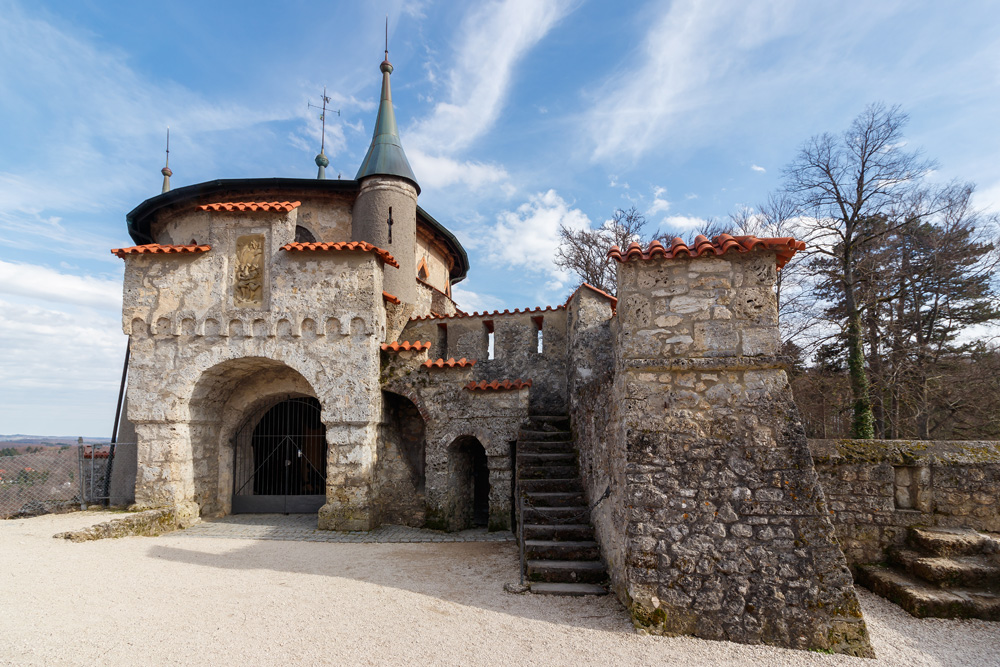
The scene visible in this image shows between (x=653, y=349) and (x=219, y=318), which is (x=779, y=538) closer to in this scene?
(x=653, y=349)

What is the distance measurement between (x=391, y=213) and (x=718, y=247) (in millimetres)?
9022

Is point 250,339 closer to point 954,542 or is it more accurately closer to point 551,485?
point 551,485

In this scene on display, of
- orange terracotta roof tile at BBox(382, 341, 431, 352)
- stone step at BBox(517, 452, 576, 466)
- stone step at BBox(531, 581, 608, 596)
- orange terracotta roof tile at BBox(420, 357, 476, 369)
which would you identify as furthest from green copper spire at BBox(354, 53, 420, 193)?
stone step at BBox(531, 581, 608, 596)

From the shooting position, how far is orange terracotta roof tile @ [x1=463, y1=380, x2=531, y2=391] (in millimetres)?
9625

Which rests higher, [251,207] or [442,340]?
[251,207]

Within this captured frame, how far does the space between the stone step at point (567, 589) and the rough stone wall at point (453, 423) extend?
3.61m

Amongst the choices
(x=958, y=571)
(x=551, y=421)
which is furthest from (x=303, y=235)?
(x=958, y=571)

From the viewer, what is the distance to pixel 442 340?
11.9 meters

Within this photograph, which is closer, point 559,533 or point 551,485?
point 559,533

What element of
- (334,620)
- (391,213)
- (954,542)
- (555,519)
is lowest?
(334,620)

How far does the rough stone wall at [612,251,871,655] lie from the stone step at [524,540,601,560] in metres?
0.89

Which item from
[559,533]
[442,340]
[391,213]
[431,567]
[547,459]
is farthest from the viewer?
[391,213]

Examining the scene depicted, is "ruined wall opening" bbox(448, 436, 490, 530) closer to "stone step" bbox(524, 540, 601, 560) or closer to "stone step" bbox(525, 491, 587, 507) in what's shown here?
"stone step" bbox(525, 491, 587, 507)

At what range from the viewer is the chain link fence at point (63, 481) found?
10125 millimetres
